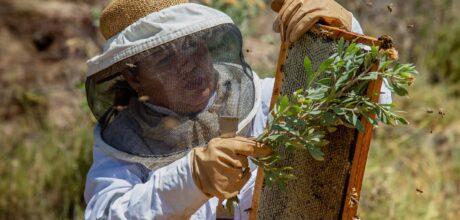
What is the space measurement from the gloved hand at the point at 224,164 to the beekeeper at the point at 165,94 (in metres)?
0.13

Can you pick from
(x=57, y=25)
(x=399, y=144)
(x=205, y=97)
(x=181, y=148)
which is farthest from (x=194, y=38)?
(x=57, y=25)

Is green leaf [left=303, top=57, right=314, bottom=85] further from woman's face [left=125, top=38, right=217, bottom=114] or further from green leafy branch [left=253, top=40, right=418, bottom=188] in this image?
woman's face [left=125, top=38, right=217, bottom=114]

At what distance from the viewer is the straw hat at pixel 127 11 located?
318cm

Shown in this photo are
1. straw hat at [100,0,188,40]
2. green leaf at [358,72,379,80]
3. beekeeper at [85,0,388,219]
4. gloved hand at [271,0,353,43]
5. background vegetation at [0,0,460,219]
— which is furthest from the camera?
background vegetation at [0,0,460,219]

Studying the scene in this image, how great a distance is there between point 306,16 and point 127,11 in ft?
2.75

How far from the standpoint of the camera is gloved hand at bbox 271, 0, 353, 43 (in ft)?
8.96

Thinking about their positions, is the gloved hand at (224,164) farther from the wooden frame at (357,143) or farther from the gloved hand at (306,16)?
the gloved hand at (306,16)

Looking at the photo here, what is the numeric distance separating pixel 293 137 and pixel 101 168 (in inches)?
38.9

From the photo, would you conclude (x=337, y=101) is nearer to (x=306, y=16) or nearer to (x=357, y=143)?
(x=357, y=143)

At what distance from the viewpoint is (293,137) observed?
2.56 metres

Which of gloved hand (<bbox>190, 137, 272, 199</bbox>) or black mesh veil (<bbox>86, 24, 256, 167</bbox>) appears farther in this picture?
black mesh veil (<bbox>86, 24, 256, 167</bbox>)

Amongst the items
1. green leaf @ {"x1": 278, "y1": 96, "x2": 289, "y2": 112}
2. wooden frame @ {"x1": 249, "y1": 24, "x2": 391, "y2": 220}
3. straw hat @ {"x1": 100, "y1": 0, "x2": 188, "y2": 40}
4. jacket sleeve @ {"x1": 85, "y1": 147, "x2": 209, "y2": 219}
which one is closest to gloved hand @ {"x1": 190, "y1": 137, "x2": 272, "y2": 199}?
jacket sleeve @ {"x1": 85, "y1": 147, "x2": 209, "y2": 219}

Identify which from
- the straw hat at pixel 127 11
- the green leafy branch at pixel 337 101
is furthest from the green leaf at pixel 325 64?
the straw hat at pixel 127 11

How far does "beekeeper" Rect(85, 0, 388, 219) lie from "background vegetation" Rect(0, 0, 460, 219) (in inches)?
45.9
